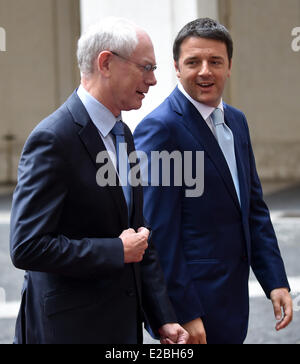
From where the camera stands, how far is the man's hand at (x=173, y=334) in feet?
7.39

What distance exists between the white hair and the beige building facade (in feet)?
44.9

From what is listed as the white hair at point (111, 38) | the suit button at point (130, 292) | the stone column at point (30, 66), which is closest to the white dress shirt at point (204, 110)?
the white hair at point (111, 38)

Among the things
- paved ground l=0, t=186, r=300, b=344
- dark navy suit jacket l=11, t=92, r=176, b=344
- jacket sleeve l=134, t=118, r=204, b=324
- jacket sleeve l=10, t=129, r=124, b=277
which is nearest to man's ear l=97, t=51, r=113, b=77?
dark navy suit jacket l=11, t=92, r=176, b=344

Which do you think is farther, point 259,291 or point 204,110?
point 259,291

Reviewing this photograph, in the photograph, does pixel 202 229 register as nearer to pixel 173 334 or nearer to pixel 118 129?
pixel 173 334

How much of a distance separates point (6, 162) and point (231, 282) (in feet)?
45.0

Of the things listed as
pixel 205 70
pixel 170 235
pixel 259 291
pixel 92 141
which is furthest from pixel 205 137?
pixel 259 291

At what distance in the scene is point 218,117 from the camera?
Answer: 2682 mm

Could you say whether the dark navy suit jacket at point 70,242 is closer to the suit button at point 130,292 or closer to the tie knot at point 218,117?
the suit button at point 130,292

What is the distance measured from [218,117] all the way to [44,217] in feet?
3.20

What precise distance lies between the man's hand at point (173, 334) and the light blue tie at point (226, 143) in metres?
0.61

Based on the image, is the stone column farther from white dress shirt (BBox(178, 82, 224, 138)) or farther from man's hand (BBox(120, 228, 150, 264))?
man's hand (BBox(120, 228, 150, 264))

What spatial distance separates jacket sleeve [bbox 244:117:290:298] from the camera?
277 centimetres

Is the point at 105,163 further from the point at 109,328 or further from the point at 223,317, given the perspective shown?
the point at 223,317
